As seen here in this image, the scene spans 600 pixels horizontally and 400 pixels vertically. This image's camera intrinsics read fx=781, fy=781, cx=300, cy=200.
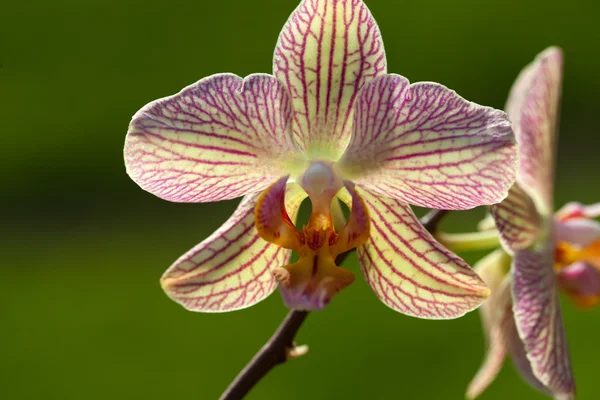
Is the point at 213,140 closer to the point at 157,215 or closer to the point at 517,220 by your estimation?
the point at 517,220

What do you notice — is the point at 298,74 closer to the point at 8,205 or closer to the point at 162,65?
the point at 162,65

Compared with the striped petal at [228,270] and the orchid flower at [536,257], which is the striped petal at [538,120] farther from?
the striped petal at [228,270]

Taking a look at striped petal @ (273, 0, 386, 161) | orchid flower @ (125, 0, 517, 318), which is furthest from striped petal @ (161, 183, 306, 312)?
striped petal @ (273, 0, 386, 161)

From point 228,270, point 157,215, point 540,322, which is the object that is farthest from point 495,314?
point 157,215

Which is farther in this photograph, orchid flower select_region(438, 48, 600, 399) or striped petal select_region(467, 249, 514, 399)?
striped petal select_region(467, 249, 514, 399)

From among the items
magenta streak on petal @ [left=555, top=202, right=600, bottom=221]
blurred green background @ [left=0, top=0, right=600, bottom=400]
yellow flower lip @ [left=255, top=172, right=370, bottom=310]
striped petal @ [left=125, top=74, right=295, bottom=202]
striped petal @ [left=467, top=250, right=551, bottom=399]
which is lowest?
blurred green background @ [left=0, top=0, right=600, bottom=400]

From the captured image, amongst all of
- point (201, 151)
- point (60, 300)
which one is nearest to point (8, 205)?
point (60, 300)

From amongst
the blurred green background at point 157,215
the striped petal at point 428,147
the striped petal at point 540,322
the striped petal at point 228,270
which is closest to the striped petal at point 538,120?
the striped petal at point 540,322

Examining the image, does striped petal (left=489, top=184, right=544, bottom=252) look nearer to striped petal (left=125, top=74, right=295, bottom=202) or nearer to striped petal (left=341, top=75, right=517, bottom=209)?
striped petal (left=341, top=75, right=517, bottom=209)
